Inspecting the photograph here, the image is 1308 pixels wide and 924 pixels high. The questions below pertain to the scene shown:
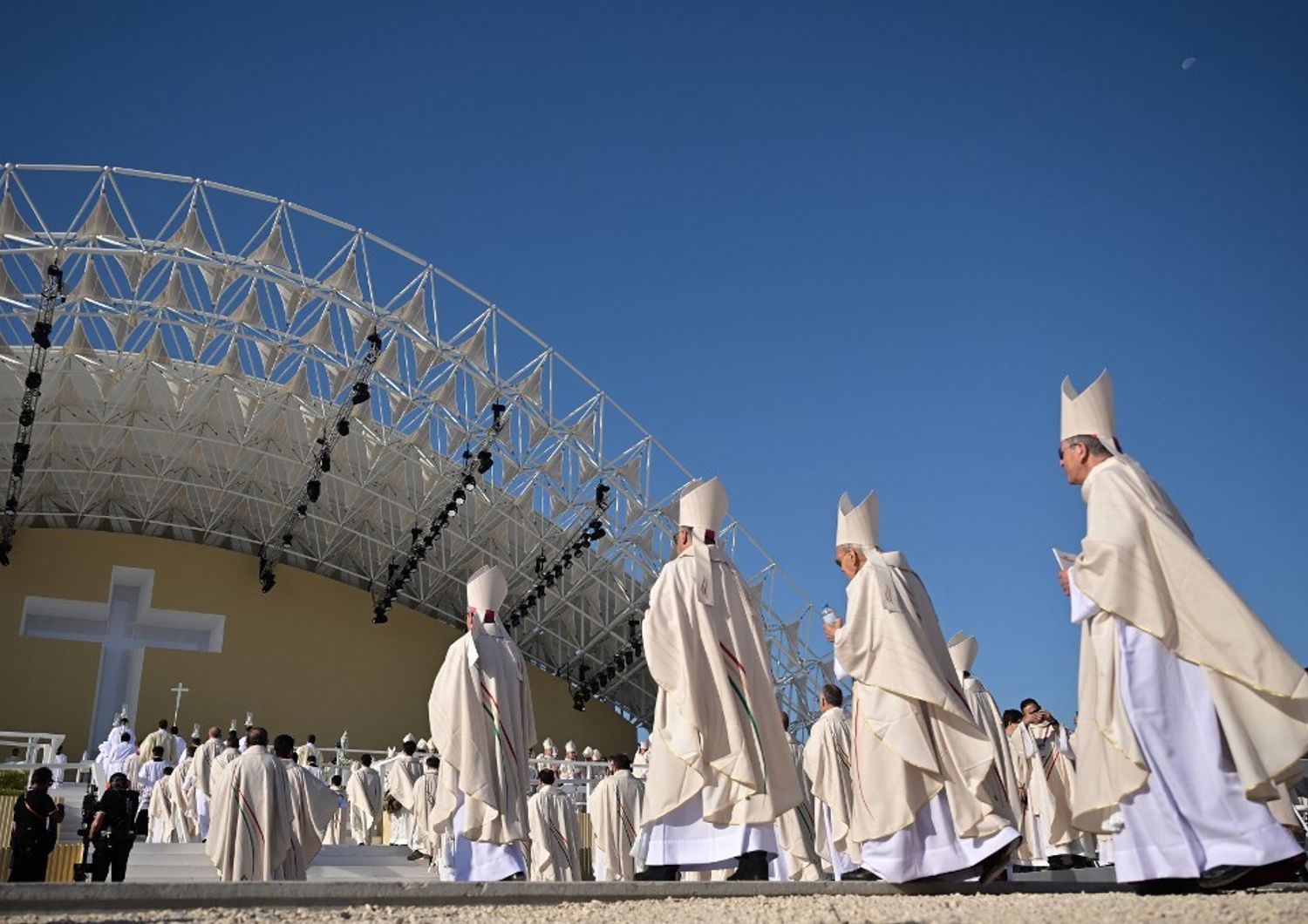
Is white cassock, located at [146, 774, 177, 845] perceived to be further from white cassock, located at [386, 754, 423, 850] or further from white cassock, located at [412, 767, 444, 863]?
white cassock, located at [412, 767, 444, 863]

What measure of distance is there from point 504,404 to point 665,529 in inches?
233

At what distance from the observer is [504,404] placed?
990 inches

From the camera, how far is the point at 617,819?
13547 millimetres

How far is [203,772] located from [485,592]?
802cm

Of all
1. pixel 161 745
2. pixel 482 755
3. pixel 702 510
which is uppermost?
pixel 161 745

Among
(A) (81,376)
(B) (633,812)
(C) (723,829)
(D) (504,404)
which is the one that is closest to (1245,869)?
(C) (723,829)

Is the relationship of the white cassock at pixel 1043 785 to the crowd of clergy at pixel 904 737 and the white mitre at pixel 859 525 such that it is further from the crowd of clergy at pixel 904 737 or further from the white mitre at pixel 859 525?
the white mitre at pixel 859 525

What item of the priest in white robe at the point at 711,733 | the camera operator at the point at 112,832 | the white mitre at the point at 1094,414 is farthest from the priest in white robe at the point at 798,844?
the camera operator at the point at 112,832

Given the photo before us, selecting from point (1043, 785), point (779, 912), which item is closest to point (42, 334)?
point (1043, 785)

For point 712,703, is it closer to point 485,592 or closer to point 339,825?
point 485,592

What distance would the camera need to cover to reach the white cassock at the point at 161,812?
1609cm

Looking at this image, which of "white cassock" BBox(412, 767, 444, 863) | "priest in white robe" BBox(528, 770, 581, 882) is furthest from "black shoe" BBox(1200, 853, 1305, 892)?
"white cassock" BBox(412, 767, 444, 863)

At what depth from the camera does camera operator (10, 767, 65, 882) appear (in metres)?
8.88

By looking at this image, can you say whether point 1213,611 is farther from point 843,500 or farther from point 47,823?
point 47,823
